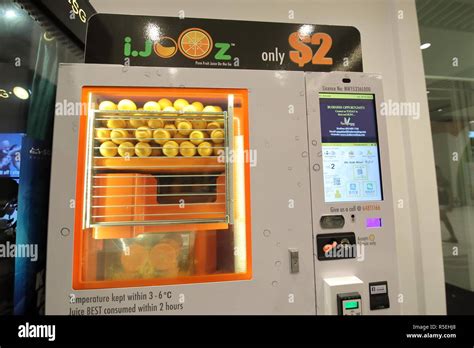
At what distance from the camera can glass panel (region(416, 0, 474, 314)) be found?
2.16 meters

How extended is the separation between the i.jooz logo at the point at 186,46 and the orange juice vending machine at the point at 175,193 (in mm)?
210

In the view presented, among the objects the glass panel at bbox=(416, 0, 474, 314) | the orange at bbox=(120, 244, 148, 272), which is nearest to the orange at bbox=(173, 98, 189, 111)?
the orange at bbox=(120, 244, 148, 272)

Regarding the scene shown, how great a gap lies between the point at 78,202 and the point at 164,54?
2.67 feet

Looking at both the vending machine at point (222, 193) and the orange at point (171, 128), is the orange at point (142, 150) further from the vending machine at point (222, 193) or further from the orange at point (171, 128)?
the orange at point (171, 128)

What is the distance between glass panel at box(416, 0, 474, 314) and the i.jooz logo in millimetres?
2054

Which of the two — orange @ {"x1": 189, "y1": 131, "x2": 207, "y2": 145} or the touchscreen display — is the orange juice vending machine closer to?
orange @ {"x1": 189, "y1": 131, "x2": 207, "y2": 145}

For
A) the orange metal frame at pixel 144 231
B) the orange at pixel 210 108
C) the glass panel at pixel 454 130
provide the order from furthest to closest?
the glass panel at pixel 454 130
the orange at pixel 210 108
the orange metal frame at pixel 144 231

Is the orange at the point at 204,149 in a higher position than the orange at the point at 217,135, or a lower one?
lower

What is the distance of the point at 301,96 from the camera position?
112cm

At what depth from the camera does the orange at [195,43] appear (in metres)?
1.22

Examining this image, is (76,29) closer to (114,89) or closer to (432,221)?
(114,89)

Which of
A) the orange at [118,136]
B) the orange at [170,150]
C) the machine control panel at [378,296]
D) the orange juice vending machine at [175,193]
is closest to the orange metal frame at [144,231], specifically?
the orange juice vending machine at [175,193]

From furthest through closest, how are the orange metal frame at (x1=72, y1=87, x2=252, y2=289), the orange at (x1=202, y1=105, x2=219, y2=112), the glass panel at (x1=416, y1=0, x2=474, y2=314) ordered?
1. the glass panel at (x1=416, y1=0, x2=474, y2=314)
2. the orange at (x1=202, y1=105, x2=219, y2=112)
3. the orange metal frame at (x1=72, y1=87, x2=252, y2=289)

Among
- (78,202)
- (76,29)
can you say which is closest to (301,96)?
(78,202)
